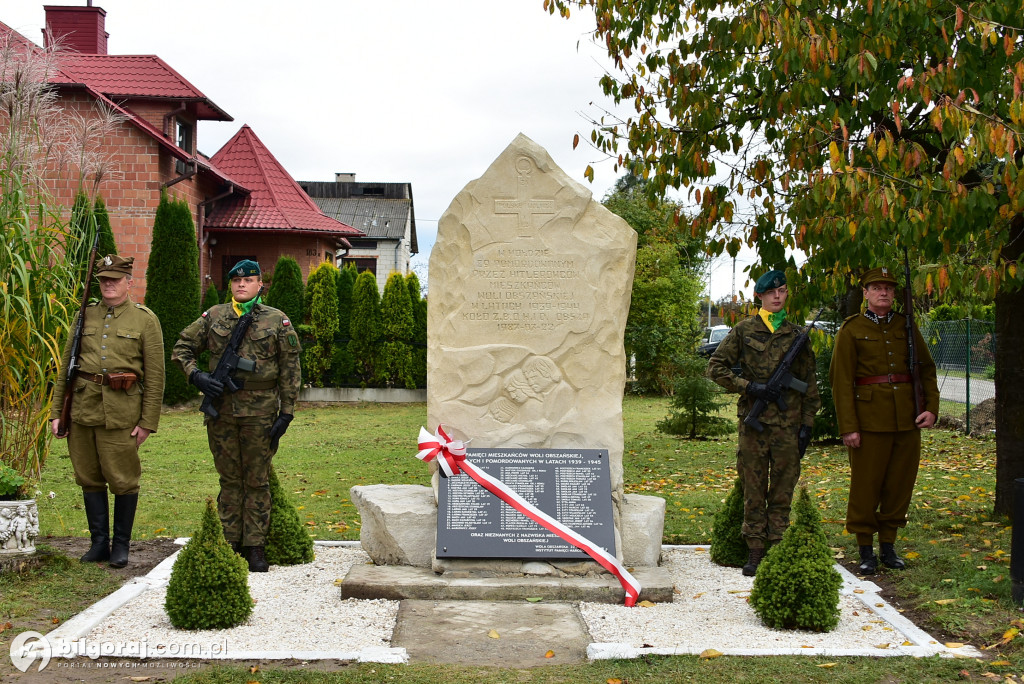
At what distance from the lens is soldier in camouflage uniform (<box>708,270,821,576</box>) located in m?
6.18

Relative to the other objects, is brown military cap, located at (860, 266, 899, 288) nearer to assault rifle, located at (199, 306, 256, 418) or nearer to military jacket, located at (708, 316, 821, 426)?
military jacket, located at (708, 316, 821, 426)

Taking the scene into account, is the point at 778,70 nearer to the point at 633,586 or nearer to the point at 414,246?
the point at 633,586

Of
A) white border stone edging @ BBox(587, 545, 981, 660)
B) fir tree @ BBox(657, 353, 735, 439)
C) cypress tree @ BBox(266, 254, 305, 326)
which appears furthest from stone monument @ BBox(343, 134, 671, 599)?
cypress tree @ BBox(266, 254, 305, 326)

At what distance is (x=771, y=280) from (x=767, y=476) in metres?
1.36

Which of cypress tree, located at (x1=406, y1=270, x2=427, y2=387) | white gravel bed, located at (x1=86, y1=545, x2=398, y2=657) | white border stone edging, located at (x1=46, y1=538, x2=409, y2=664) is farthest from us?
cypress tree, located at (x1=406, y1=270, x2=427, y2=387)

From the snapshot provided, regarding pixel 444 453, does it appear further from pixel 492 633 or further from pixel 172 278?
pixel 172 278

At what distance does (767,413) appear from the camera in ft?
20.3

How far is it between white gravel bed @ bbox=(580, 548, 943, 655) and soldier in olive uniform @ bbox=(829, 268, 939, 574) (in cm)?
56

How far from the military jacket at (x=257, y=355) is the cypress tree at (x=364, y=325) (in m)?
13.8

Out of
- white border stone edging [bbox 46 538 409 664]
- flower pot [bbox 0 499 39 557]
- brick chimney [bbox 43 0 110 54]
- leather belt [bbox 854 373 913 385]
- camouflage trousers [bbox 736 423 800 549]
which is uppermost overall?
brick chimney [bbox 43 0 110 54]

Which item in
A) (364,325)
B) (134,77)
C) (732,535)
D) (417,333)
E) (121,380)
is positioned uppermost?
(134,77)

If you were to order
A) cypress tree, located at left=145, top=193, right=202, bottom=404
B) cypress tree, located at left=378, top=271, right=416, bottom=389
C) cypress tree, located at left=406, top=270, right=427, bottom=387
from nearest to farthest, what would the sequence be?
1. cypress tree, located at left=145, top=193, right=202, bottom=404
2. cypress tree, located at left=378, top=271, right=416, bottom=389
3. cypress tree, located at left=406, top=270, right=427, bottom=387

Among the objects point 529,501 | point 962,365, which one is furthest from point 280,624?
point 962,365

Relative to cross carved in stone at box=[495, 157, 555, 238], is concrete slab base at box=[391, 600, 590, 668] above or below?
below
